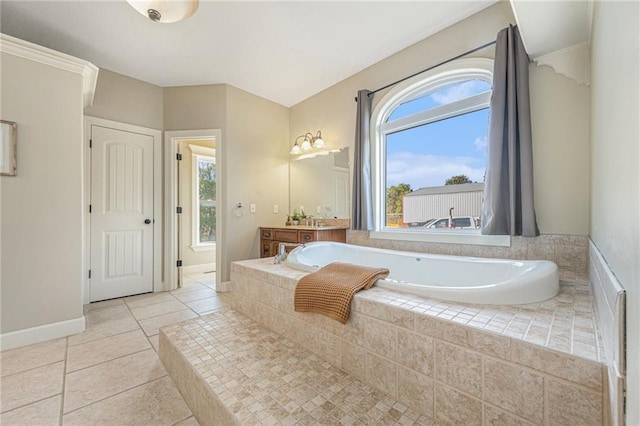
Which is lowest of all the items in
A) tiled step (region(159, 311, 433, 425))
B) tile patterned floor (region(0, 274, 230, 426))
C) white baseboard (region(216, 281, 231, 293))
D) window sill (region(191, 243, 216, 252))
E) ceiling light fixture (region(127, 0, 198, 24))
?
tile patterned floor (region(0, 274, 230, 426))

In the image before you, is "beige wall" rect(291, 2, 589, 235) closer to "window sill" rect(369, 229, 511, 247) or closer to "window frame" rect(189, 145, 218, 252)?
"window sill" rect(369, 229, 511, 247)

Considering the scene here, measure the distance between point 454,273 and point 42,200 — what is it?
322 centimetres

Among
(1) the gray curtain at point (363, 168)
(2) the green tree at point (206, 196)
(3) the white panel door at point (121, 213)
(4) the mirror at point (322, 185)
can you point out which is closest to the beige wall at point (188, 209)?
(2) the green tree at point (206, 196)

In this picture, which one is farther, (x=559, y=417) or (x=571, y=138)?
(x=571, y=138)

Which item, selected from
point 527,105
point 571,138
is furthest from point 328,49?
point 571,138

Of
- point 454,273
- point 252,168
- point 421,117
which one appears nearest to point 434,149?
point 421,117

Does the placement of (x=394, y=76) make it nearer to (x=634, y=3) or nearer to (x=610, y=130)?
A: (x=610, y=130)

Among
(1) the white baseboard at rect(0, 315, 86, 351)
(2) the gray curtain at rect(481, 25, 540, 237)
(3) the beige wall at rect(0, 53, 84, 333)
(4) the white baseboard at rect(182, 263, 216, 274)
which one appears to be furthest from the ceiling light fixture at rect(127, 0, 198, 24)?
(4) the white baseboard at rect(182, 263, 216, 274)

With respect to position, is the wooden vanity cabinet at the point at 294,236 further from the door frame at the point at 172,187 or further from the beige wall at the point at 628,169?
the beige wall at the point at 628,169

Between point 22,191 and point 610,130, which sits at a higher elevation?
point 610,130

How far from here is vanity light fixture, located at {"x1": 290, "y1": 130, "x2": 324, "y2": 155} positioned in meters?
3.46

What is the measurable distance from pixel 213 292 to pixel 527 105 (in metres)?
3.57

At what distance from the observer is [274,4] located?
2113 mm

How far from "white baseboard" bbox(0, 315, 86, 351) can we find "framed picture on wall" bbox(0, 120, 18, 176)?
1174 mm
